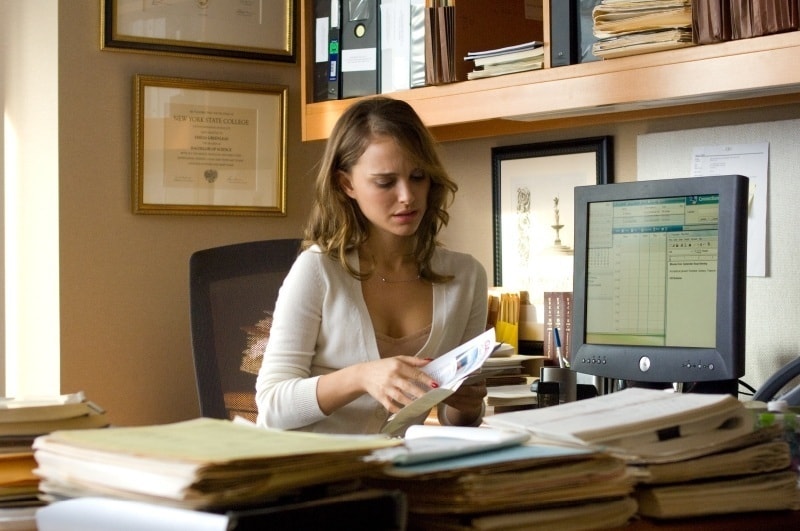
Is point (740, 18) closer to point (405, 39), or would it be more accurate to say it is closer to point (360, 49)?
point (405, 39)

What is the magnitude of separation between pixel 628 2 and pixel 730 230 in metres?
0.49

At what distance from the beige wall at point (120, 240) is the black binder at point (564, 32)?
0.58 meters

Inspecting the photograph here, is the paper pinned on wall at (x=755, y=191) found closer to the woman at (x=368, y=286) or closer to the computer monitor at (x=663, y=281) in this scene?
the computer monitor at (x=663, y=281)

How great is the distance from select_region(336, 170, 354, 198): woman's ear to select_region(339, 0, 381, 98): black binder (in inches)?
23.9

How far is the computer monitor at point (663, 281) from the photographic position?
2131 mm

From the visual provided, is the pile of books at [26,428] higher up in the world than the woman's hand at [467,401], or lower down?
higher up

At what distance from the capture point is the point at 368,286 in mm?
2318

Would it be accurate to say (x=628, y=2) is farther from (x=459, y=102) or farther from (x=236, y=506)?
(x=236, y=506)

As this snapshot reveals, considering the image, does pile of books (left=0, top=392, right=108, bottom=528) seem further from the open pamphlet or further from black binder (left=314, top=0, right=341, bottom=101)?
black binder (left=314, top=0, right=341, bottom=101)

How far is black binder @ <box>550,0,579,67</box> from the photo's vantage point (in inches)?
96.0

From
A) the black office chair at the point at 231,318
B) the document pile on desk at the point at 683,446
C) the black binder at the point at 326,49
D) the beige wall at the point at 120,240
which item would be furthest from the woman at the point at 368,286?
the document pile on desk at the point at 683,446

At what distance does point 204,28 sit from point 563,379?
1.63 m

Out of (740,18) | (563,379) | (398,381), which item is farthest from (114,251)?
(740,18)

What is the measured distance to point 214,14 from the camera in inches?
133
